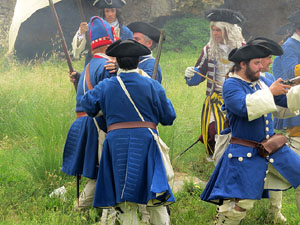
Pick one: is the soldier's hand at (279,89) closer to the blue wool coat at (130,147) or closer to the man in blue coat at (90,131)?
the blue wool coat at (130,147)

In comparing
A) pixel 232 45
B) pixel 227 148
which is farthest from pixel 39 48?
pixel 227 148

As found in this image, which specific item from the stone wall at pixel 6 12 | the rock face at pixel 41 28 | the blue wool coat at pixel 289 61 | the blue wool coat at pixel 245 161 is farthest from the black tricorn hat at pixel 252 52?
the stone wall at pixel 6 12

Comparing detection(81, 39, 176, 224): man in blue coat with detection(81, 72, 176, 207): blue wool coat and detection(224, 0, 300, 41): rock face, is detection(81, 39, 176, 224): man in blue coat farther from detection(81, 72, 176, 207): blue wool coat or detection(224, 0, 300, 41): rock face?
detection(224, 0, 300, 41): rock face

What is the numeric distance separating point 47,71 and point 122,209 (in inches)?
236

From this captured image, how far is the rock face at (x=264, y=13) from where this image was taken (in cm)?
1578

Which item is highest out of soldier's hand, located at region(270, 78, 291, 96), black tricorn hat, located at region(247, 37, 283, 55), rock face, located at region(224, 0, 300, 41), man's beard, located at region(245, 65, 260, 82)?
black tricorn hat, located at region(247, 37, 283, 55)

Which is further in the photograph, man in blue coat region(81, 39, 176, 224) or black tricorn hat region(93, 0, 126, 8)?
black tricorn hat region(93, 0, 126, 8)

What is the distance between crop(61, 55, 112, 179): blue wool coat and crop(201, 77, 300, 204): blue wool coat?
1.21 m

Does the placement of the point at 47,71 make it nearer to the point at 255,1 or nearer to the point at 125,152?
the point at 125,152

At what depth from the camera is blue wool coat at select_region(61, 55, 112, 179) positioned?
510 cm

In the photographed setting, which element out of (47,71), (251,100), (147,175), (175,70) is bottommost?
(175,70)

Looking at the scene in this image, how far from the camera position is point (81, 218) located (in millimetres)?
5109

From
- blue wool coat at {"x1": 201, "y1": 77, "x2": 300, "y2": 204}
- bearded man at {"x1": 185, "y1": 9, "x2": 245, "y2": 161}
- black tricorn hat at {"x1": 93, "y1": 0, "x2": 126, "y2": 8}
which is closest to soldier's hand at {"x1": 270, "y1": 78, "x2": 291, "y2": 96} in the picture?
blue wool coat at {"x1": 201, "y1": 77, "x2": 300, "y2": 204}

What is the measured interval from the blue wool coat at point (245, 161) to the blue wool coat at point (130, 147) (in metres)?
0.49
